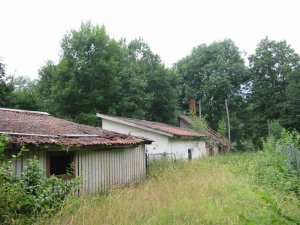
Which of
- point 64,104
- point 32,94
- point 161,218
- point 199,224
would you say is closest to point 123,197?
point 161,218

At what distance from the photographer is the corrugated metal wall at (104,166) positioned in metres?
9.26

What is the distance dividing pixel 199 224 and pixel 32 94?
21.8 m

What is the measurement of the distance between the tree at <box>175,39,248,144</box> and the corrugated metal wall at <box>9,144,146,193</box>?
28.5 m

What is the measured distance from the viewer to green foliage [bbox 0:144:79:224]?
18.9 feet

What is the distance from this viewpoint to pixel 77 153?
10.2 metres

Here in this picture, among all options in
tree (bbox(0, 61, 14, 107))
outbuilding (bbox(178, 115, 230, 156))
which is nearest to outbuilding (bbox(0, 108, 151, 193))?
tree (bbox(0, 61, 14, 107))

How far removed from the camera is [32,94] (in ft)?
82.1

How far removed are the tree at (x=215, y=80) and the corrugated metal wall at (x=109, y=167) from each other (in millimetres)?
28311

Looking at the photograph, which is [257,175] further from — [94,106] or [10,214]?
[94,106]

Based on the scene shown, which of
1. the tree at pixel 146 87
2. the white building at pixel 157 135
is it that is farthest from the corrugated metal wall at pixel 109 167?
the tree at pixel 146 87

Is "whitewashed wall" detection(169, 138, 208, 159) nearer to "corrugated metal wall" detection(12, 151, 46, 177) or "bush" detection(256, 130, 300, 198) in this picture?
"bush" detection(256, 130, 300, 198)

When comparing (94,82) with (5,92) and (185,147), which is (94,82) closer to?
(5,92)

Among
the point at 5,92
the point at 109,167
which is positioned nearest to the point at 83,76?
the point at 5,92

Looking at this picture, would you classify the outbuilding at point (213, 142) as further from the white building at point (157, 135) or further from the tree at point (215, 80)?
the tree at point (215, 80)
